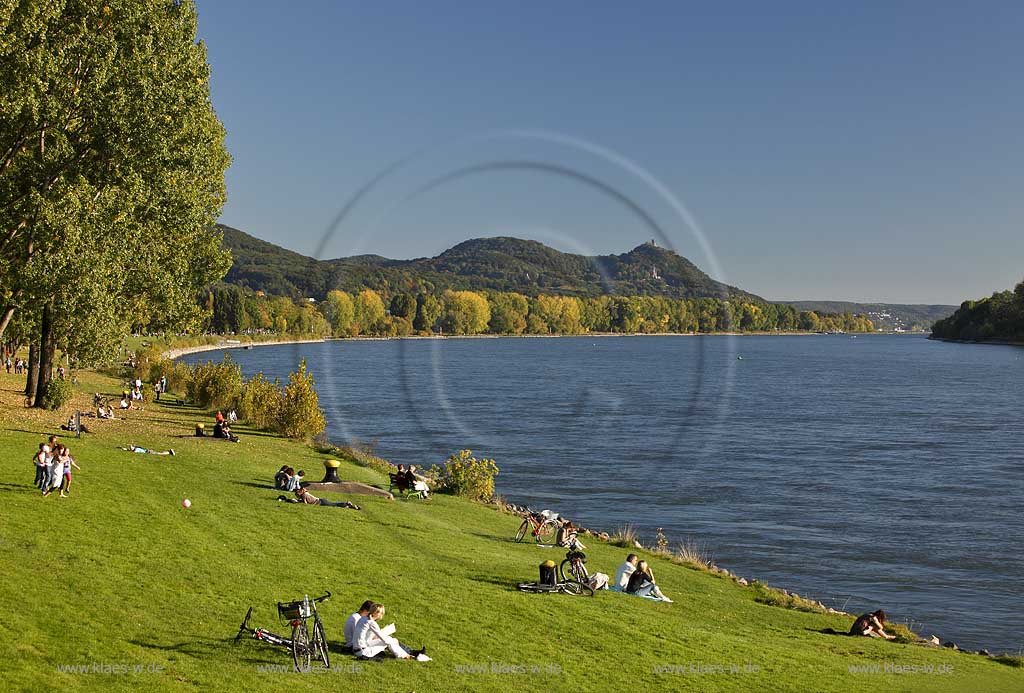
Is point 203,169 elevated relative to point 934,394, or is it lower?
elevated

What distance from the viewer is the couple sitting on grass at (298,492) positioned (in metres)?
32.0

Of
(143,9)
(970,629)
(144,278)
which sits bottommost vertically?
(970,629)

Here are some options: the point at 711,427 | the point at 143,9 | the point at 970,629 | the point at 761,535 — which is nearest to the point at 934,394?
the point at 711,427

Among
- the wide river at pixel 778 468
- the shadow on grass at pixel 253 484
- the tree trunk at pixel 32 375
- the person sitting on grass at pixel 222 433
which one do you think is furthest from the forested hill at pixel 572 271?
the tree trunk at pixel 32 375

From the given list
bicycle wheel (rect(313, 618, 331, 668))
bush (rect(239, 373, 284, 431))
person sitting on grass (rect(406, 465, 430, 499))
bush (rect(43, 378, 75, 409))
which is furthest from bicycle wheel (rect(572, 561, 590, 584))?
bush (rect(239, 373, 284, 431))

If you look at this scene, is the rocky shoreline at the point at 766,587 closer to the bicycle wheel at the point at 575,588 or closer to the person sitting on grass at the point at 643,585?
the person sitting on grass at the point at 643,585

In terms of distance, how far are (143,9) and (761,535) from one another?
3771 centimetres

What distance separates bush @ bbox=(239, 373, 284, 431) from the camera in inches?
2258

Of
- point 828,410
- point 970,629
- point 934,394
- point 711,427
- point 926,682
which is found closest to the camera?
point 926,682

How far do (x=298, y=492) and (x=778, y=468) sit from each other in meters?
41.4

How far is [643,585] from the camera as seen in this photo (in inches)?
1053

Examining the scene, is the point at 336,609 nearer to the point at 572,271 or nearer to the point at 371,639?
the point at 371,639

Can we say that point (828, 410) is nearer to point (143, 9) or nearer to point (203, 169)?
point (203, 169)

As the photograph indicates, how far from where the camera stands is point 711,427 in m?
87.1
